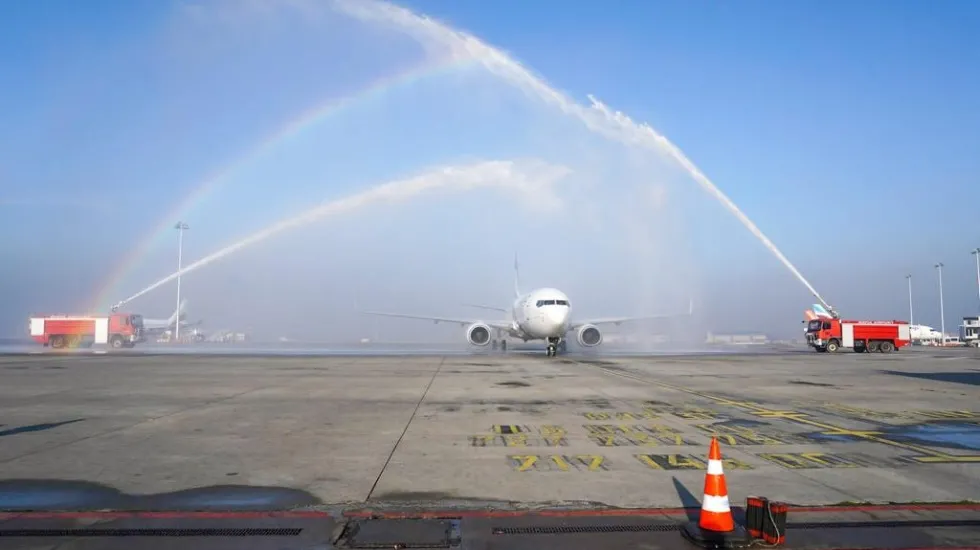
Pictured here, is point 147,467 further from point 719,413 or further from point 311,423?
point 719,413

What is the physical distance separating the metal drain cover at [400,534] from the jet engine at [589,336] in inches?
1603

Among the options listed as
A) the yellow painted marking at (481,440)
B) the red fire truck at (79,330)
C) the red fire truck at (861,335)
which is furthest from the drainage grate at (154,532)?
the red fire truck at (79,330)

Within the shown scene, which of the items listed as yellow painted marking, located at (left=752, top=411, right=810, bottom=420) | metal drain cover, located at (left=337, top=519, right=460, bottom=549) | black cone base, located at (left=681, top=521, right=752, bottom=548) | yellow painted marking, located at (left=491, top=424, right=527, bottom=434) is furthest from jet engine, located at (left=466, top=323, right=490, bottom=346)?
black cone base, located at (left=681, top=521, right=752, bottom=548)

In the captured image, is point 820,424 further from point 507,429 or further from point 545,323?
point 545,323

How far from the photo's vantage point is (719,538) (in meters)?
5.88

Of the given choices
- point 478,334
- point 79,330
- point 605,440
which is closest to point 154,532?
point 605,440

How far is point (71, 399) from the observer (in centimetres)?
1761

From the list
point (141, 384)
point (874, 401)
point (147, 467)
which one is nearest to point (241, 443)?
point (147, 467)

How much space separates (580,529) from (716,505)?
1.31 metres

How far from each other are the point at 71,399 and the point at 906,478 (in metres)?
19.2

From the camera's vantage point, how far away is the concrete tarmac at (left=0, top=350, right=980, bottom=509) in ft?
25.6

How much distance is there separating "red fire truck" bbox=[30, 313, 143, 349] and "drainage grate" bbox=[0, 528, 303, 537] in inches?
2355

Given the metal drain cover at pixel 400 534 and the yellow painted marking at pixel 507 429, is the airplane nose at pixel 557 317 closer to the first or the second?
the yellow painted marking at pixel 507 429

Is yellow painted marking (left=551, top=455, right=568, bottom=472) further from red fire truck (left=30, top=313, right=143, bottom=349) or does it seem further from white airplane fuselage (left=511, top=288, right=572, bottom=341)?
red fire truck (left=30, top=313, right=143, bottom=349)
